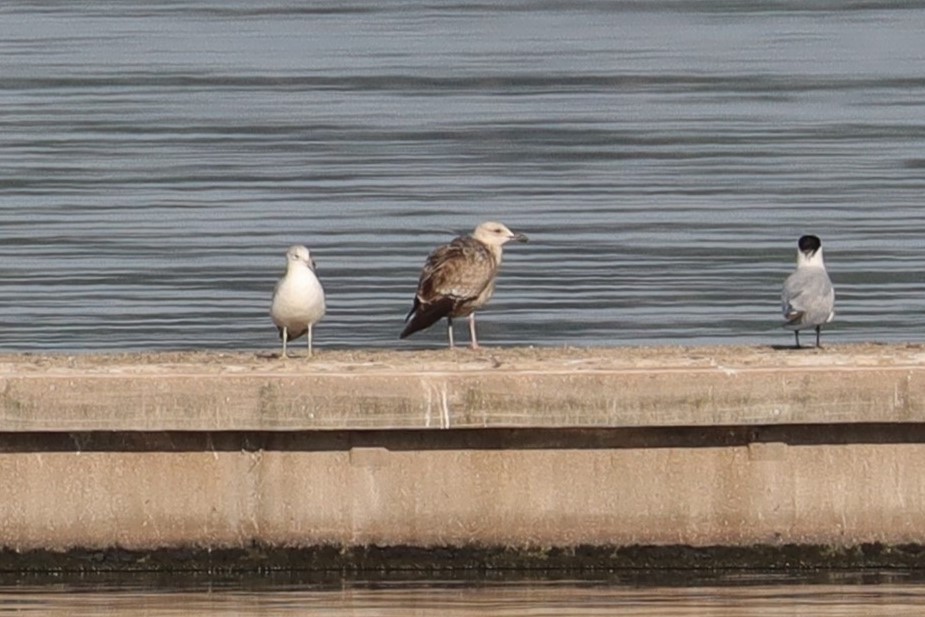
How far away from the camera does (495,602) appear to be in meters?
11.3

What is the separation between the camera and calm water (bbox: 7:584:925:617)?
11.1m

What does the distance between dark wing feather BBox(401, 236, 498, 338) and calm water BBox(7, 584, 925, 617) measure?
2.88 m

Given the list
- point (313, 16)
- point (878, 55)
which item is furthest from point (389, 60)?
point (313, 16)

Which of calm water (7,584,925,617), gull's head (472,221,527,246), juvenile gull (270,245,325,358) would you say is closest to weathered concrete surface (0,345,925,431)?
calm water (7,584,925,617)

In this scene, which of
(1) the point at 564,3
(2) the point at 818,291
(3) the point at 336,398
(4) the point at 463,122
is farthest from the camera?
(1) the point at 564,3

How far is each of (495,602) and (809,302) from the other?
2894 mm

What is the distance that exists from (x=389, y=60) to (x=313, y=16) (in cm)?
1258

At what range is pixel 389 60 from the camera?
4756 centimetres

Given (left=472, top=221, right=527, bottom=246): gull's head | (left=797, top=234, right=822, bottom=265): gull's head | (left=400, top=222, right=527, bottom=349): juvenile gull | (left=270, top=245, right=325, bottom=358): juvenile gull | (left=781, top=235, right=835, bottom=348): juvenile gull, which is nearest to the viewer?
(left=270, top=245, right=325, bottom=358): juvenile gull

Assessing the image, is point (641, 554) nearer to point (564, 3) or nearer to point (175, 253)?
point (175, 253)

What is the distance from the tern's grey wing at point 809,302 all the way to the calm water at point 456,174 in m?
5.97

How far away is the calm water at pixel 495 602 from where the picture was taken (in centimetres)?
1112

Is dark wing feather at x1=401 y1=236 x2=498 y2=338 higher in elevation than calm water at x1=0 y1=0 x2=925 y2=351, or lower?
lower

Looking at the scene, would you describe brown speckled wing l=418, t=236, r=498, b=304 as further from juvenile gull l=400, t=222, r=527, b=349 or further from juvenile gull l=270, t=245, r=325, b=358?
juvenile gull l=270, t=245, r=325, b=358
